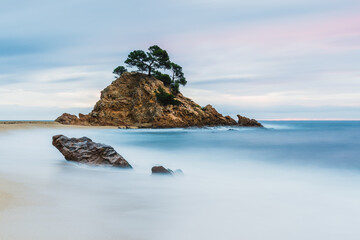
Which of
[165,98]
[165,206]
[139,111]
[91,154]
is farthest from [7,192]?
[139,111]

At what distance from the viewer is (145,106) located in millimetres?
38875

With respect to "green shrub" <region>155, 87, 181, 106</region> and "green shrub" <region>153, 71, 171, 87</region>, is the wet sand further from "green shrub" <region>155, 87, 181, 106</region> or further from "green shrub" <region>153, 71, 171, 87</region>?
"green shrub" <region>153, 71, 171, 87</region>

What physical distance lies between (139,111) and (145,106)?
117cm

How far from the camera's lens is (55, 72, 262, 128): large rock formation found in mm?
37438

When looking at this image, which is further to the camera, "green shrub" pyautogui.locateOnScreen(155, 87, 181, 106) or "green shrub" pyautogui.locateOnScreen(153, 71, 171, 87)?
"green shrub" pyautogui.locateOnScreen(153, 71, 171, 87)

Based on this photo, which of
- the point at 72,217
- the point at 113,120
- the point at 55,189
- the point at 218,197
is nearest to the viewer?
the point at 72,217

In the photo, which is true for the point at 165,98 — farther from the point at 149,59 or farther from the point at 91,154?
the point at 91,154

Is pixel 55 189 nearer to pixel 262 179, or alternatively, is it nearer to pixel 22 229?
pixel 22 229

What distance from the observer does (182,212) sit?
3695mm

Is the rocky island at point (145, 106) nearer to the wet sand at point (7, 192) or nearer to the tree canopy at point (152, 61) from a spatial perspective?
the tree canopy at point (152, 61)

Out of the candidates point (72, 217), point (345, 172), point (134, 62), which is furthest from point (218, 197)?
point (134, 62)

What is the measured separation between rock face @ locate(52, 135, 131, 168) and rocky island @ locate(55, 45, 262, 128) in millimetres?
29015

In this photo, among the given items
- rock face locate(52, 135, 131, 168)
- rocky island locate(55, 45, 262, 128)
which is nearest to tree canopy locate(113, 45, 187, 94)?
rocky island locate(55, 45, 262, 128)

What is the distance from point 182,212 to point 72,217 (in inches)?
56.1
